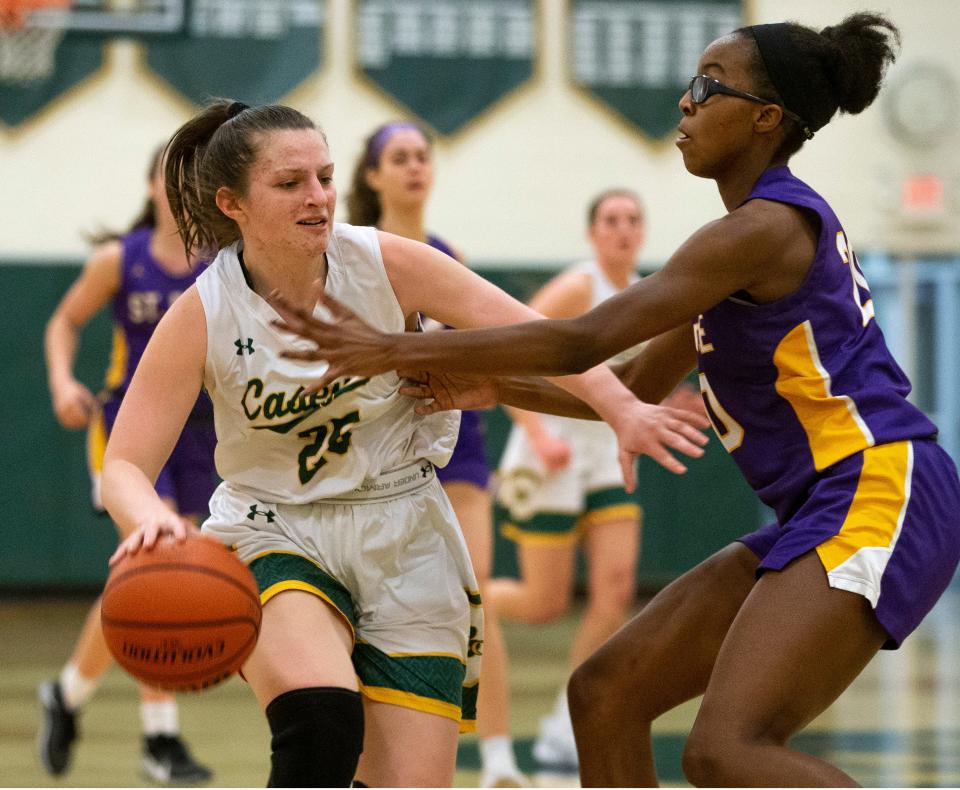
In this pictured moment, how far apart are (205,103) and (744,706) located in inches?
70.3

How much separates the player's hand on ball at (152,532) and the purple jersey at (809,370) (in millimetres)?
1089

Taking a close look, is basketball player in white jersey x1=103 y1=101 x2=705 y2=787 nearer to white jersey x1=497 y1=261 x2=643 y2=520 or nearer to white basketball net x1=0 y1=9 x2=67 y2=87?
white jersey x1=497 y1=261 x2=643 y2=520

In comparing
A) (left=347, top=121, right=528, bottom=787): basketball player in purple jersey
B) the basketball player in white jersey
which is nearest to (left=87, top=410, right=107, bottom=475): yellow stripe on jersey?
(left=347, top=121, right=528, bottom=787): basketball player in purple jersey

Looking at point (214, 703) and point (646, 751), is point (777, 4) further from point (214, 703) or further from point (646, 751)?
point (646, 751)

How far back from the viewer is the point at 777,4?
1121 centimetres

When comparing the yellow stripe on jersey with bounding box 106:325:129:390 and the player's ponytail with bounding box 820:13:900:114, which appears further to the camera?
the yellow stripe on jersey with bounding box 106:325:129:390

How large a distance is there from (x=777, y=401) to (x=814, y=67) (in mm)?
666

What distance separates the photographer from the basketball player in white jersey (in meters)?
2.97

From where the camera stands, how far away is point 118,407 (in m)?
5.65

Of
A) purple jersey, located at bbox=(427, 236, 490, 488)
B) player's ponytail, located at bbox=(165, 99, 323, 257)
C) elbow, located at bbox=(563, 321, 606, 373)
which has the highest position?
player's ponytail, located at bbox=(165, 99, 323, 257)

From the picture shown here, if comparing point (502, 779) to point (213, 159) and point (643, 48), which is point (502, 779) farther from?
point (643, 48)

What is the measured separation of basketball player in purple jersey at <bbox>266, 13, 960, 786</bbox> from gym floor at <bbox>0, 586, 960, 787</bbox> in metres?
2.43

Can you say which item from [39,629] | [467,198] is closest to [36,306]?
[39,629]

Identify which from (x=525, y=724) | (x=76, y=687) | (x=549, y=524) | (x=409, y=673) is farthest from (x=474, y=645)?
(x=525, y=724)
